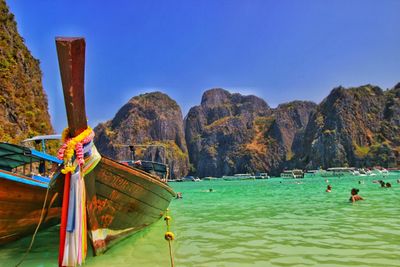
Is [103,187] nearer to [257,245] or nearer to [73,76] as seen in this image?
[73,76]

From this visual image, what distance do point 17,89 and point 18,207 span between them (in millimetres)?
35966

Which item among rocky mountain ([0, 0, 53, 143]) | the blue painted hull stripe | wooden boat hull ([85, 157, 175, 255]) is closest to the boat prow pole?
wooden boat hull ([85, 157, 175, 255])

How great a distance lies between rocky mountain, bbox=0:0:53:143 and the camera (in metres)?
35.4

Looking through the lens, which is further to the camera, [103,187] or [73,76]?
[103,187]

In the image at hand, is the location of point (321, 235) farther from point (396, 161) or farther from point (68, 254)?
point (396, 161)

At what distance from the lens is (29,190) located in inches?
358

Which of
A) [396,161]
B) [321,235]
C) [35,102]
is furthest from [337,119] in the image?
[321,235]

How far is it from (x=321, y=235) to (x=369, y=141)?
596 feet

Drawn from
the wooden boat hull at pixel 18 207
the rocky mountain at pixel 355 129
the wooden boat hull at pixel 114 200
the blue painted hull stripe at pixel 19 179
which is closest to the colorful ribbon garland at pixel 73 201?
the wooden boat hull at pixel 114 200

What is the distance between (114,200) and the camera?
821 cm

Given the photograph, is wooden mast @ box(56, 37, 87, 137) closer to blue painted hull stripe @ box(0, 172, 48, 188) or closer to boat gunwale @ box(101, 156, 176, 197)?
boat gunwale @ box(101, 156, 176, 197)

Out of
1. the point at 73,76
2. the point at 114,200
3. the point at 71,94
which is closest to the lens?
the point at 73,76

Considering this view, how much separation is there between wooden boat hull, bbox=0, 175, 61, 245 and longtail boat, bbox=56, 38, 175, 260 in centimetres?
121

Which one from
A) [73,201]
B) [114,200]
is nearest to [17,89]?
[114,200]
